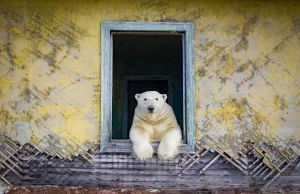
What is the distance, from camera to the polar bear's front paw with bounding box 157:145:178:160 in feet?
12.5

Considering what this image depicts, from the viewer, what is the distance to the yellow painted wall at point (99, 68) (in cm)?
402

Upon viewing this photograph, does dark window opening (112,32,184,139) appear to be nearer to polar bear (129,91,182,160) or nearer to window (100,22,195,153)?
window (100,22,195,153)

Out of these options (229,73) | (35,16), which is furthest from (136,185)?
(35,16)

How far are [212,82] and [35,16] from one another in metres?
2.11

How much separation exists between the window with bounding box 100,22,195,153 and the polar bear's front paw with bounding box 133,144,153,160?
17 centimetres

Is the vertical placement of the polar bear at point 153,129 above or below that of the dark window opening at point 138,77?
below

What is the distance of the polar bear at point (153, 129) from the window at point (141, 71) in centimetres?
15

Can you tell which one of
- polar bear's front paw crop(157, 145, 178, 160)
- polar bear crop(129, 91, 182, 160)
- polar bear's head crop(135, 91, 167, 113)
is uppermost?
polar bear's head crop(135, 91, 167, 113)

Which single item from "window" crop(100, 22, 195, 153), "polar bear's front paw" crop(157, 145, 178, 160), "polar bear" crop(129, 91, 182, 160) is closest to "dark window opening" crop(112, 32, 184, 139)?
"window" crop(100, 22, 195, 153)

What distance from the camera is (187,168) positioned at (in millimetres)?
3971

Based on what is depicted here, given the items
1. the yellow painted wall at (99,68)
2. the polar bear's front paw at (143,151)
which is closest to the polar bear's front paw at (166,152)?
the polar bear's front paw at (143,151)

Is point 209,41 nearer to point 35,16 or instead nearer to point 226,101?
point 226,101

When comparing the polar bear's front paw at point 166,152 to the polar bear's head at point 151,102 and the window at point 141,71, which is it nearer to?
the window at point 141,71

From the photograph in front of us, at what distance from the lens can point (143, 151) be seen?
3791 mm
